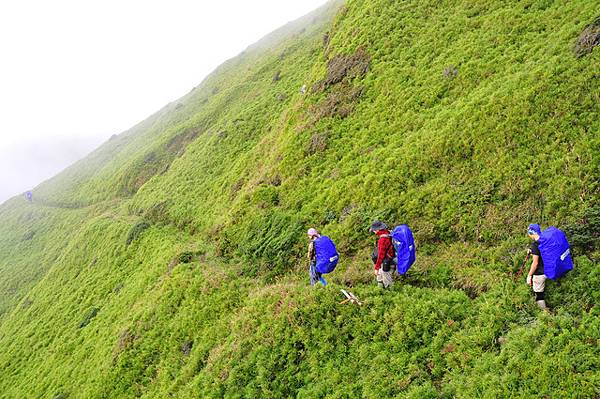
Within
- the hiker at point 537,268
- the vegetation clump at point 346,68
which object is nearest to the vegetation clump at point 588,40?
the hiker at point 537,268

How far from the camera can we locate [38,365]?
28.6 m

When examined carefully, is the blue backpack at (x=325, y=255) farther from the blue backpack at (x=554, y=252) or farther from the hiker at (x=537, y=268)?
the blue backpack at (x=554, y=252)

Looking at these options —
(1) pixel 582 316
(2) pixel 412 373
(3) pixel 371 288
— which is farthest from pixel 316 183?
(1) pixel 582 316

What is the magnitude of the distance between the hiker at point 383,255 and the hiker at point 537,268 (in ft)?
14.5

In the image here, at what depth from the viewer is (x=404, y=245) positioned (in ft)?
42.1

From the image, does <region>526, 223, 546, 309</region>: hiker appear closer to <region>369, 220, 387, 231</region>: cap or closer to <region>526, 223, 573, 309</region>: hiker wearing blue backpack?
<region>526, 223, 573, 309</region>: hiker wearing blue backpack

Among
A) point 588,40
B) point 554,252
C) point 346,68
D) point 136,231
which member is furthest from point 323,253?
point 136,231

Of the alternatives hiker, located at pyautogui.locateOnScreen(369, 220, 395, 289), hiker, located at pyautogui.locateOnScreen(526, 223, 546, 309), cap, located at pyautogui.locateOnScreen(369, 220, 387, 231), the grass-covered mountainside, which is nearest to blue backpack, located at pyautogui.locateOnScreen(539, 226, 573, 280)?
hiker, located at pyautogui.locateOnScreen(526, 223, 546, 309)

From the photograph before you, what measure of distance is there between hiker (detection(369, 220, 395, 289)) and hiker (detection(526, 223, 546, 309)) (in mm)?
4426

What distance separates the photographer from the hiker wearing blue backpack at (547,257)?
396 inches

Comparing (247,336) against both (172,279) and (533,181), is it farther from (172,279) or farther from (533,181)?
A: (533,181)

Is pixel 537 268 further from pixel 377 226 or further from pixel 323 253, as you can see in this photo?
pixel 323 253

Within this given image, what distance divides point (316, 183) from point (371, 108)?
23.3ft

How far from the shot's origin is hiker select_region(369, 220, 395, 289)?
13.1 meters
